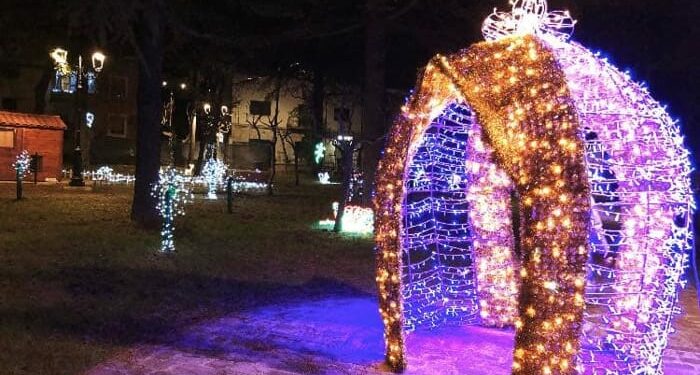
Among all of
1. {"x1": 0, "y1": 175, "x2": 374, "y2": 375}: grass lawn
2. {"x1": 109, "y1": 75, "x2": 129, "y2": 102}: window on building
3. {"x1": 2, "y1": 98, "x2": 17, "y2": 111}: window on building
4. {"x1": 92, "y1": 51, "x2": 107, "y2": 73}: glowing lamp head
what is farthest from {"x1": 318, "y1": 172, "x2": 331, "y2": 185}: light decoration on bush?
{"x1": 2, "y1": 98, "x2": 17, "y2": 111}: window on building

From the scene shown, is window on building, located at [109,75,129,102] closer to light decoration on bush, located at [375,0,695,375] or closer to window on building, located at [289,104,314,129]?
window on building, located at [289,104,314,129]

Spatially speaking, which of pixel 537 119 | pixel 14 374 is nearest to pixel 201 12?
pixel 14 374

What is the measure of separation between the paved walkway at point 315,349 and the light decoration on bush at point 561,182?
444 mm

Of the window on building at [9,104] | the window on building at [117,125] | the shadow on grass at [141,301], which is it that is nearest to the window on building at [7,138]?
the shadow on grass at [141,301]

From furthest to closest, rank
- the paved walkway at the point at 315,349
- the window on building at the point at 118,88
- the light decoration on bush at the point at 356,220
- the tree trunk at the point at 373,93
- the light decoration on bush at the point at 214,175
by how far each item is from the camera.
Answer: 1. the window on building at the point at 118,88
2. the light decoration on bush at the point at 214,175
3. the light decoration on bush at the point at 356,220
4. the tree trunk at the point at 373,93
5. the paved walkway at the point at 315,349

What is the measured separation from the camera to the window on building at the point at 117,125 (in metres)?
50.5

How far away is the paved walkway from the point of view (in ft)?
19.1

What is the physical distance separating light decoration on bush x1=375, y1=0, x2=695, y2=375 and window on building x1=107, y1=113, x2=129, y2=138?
4778cm

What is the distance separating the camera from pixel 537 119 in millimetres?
4383

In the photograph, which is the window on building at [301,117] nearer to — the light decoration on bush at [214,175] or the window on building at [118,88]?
the window on building at [118,88]

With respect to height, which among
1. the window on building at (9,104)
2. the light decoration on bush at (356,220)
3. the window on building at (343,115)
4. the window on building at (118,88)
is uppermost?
the window on building at (118,88)

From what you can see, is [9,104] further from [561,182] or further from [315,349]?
[561,182]

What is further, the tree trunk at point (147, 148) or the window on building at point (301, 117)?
the window on building at point (301, 117)

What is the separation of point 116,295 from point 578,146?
6.33 meters
